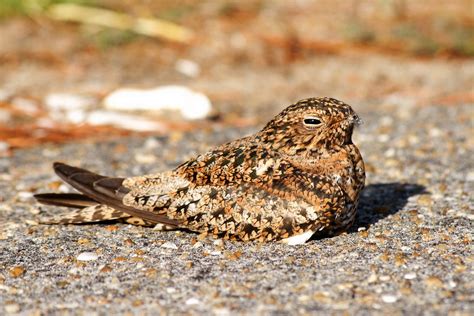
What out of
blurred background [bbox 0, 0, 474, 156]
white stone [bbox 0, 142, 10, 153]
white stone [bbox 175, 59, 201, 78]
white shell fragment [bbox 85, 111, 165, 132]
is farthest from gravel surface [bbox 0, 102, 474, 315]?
white stone [bbox 175, 59, 201, 78]

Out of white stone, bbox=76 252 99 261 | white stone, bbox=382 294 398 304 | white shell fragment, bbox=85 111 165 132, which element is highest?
white stone, bbox=382 294 398 304

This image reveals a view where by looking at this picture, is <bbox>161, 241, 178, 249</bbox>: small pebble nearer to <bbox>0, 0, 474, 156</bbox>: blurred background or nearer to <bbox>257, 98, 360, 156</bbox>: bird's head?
<bbox>257, 98, 360, 156</bbox>: bird's head

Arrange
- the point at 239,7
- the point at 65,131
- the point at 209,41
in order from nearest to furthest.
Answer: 1. the point at 65,131
2. the point at 209,41
3. the point at 239,7

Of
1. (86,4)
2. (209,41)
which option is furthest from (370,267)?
(86,4)

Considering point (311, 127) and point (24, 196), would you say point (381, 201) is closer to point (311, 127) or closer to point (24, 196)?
point (311, 127)

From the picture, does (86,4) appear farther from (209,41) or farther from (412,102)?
(412,102)

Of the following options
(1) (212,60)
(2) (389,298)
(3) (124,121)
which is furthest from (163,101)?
(2) (389,298)

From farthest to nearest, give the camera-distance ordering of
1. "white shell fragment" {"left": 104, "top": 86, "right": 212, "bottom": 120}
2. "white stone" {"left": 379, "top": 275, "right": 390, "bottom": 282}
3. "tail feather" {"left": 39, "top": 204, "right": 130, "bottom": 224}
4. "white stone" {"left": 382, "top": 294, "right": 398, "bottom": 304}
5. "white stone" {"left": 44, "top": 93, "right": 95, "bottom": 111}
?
1. "white stone" {"left": 44, "top": 93, "right": 95, "bottom": 111}
2. "white shell fragment" {"left": 104, "top": 86, "right": 212, "bottom": 120}
3. "tail feather" {"left": 39, "top": 204, "right": 130, "bottom": 224}
4. "white stone" {"left": 379, "top": 275, "right": 390, "bottom": 282}
5. "white stone" {"left": 382, "top": 294, "right": 398, "bottom": 304}
